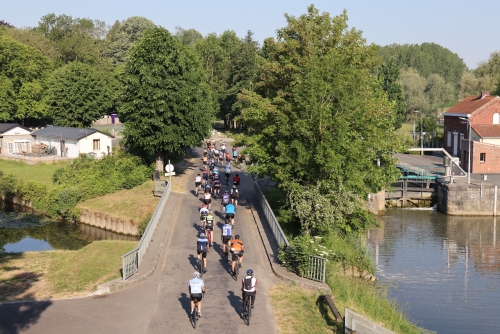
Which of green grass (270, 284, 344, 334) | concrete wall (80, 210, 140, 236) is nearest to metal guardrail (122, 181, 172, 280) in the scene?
green grass (270, 284, 344, 334)

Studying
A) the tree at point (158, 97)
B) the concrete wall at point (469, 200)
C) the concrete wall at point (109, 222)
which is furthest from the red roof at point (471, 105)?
the concrete wall at point (109, 222)

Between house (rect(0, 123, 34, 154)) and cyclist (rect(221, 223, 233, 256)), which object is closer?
cyclist (rect(221, 223, 233, 256))

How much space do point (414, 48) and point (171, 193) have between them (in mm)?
159162

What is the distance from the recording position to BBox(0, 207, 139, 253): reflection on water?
36250mm

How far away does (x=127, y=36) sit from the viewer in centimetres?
12344

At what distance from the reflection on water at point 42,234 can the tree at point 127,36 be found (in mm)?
76821

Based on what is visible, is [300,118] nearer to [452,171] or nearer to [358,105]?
[358,105]

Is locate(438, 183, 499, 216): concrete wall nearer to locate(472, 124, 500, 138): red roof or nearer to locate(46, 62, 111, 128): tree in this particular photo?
locate(472, 124, 500, 138): red roof

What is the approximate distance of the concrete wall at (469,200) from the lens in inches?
1881

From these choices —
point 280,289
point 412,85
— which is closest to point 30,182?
point 280,289

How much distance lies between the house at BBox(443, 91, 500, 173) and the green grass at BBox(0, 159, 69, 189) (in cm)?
3960

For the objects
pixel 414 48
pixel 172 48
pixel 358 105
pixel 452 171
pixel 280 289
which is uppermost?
pixel 414 48

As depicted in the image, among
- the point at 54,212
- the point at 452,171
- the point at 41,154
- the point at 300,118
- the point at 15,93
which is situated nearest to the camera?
the point at 300,118

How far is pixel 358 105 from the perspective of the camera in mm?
29391
